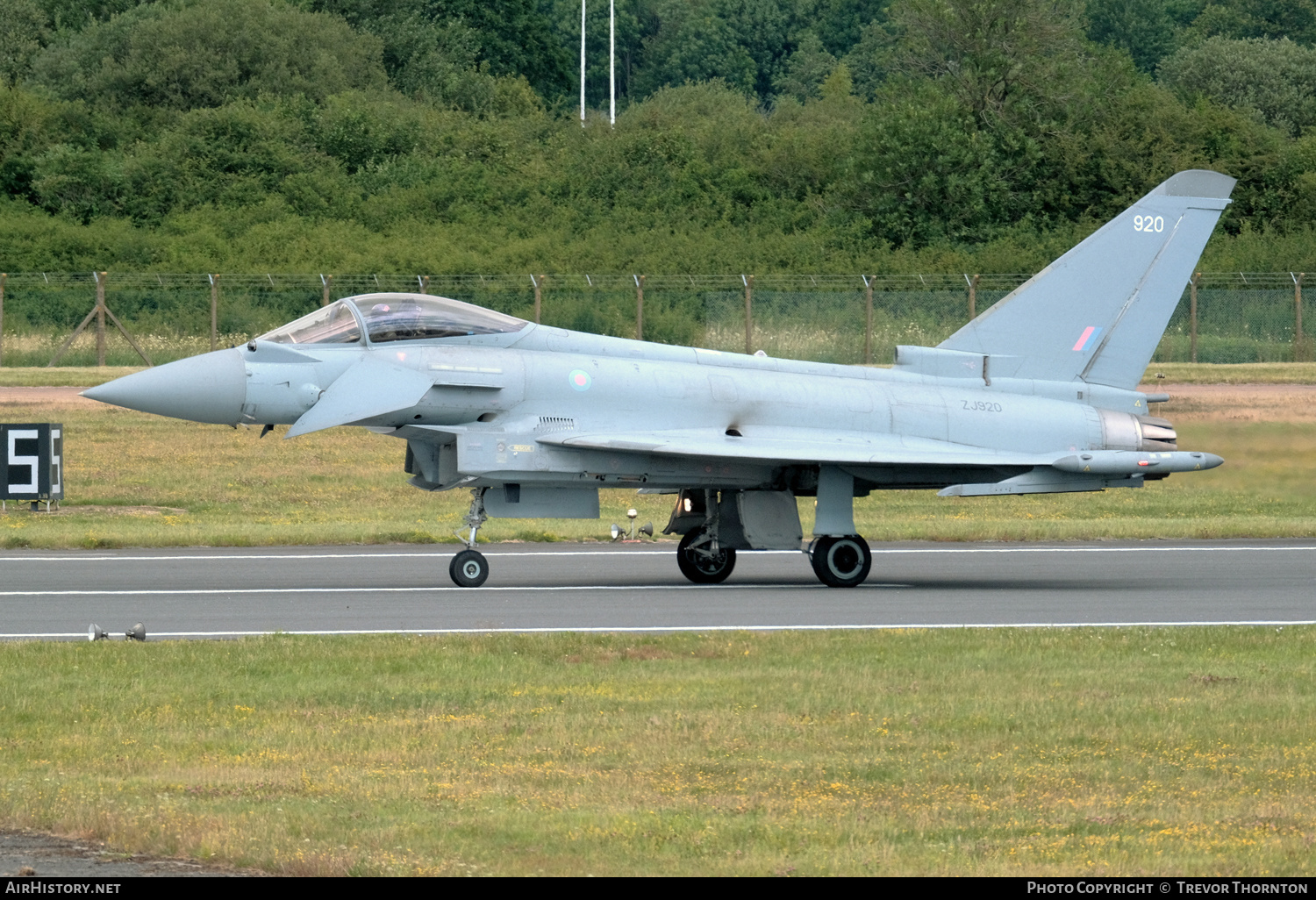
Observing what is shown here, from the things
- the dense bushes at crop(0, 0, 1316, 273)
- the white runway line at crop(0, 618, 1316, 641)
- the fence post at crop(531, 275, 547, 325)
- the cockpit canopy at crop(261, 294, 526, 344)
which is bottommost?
the white runway line at crop(0, 618, 1316, 641)

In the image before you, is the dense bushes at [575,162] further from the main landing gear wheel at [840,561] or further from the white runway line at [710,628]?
the white runway line at [710,628]

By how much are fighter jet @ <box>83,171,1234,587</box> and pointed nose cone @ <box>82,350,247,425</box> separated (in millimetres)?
18

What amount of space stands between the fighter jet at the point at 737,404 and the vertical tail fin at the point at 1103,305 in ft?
0.07

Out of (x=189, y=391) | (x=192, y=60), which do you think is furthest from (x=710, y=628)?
(x=192, y=60)

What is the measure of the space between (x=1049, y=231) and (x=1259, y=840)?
49069 mm

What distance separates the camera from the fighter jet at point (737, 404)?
672 inches

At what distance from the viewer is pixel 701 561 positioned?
60.8 ft

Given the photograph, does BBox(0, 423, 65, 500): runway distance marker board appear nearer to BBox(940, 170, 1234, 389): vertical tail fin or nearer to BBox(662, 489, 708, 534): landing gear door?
BBox(662, 489, 708, 534): landing gear door

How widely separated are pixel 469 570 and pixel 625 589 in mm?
1520

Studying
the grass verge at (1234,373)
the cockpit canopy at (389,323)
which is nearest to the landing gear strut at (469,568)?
the cockpit canopy at (389,323)

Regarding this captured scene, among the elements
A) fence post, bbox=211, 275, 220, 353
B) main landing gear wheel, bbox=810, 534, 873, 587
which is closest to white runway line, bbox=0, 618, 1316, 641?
main landing gear wheel, bbox=810, 534, 873, 587

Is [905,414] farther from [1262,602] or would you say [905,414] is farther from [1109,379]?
[1262,602]

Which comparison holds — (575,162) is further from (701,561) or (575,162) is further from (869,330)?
(701,561)

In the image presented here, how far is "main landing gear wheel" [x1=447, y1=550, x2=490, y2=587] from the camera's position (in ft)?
57.1
